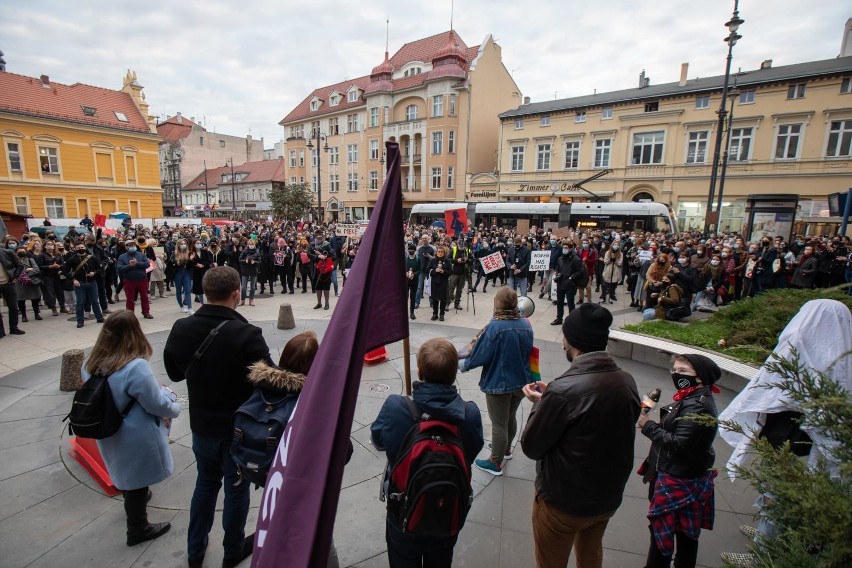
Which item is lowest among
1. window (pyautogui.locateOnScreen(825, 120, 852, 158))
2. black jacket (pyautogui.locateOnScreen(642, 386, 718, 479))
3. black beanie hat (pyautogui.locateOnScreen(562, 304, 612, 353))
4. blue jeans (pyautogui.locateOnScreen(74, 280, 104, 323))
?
blue jeans (pyautogui.locateOnScreen(74, 280, 104, 323))

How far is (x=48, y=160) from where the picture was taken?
98.3 ft

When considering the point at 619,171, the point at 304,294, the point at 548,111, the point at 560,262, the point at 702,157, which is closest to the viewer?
the point at 560,262

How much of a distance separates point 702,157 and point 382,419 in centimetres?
3481

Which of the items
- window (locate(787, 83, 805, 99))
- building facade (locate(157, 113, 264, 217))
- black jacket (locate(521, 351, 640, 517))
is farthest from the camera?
building facade (locate(157, 113, 264, 217))

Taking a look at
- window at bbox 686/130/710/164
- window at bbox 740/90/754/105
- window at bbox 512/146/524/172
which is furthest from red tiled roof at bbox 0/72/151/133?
window at bbox 740/90/754/105

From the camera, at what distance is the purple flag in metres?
1.17

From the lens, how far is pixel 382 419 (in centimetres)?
211

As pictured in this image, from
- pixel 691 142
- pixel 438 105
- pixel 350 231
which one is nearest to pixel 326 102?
pixel 438 105

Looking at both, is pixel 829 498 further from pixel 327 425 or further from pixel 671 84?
pixel 671 84

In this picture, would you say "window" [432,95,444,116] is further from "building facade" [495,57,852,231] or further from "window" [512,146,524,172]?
"window" [512,146,524,172]

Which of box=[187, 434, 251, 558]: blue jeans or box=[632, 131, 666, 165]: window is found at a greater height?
box=[632, 131, 666, 165]: window

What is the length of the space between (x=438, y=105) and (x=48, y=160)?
106ft

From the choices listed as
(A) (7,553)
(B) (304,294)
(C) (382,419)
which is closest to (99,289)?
(B) (304,294)

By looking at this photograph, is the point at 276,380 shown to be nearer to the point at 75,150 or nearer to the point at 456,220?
the point at 456,220
